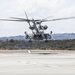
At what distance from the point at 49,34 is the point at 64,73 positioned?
40583mm

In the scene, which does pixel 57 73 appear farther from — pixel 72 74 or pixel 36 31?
pixel 36 31

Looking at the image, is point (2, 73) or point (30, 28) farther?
point (30, 28)

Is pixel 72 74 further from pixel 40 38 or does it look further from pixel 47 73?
pixel 40 38

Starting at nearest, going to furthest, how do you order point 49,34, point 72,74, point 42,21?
point 72,74
point 42,21
point 49,34

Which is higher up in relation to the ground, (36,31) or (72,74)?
(36,31)

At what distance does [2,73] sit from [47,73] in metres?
1.96

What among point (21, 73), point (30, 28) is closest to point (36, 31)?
point (30, 28)

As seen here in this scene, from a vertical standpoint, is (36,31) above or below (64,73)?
above

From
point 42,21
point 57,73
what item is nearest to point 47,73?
point 57,73

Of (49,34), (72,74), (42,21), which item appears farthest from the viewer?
(49,34)

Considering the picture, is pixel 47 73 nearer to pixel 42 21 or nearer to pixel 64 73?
pixel 64 73

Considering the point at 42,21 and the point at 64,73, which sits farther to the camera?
the point at 42,21

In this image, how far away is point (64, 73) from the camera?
1809cm

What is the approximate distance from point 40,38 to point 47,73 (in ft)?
128
